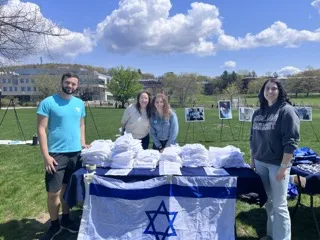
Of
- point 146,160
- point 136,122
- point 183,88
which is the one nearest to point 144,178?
point 146,160

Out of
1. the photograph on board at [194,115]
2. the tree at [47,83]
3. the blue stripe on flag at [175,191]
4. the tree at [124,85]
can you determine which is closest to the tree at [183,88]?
the tree at [124,85]

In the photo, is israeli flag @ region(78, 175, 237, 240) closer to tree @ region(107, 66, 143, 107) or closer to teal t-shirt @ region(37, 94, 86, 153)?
teal t-shirt @ region(37, 94, 86, 153)

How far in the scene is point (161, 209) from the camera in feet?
9.91

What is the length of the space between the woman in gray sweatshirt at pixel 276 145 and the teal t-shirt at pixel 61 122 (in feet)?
6.77

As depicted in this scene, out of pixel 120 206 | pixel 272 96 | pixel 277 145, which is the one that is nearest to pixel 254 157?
pixel 277 145

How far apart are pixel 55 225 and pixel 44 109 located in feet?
4.67

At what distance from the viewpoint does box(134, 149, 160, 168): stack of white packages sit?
10.6 feet

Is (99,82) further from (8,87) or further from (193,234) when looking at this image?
(193,234)

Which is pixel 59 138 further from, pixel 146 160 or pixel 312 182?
pixel 312 182

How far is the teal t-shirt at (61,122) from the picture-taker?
11.0 ft

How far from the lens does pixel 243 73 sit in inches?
4422

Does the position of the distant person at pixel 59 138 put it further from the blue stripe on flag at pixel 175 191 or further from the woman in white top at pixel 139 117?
the woman in white top at pixel 139 117

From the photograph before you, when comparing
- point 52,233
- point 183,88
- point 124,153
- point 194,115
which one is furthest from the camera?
point 183,88

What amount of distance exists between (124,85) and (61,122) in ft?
223
